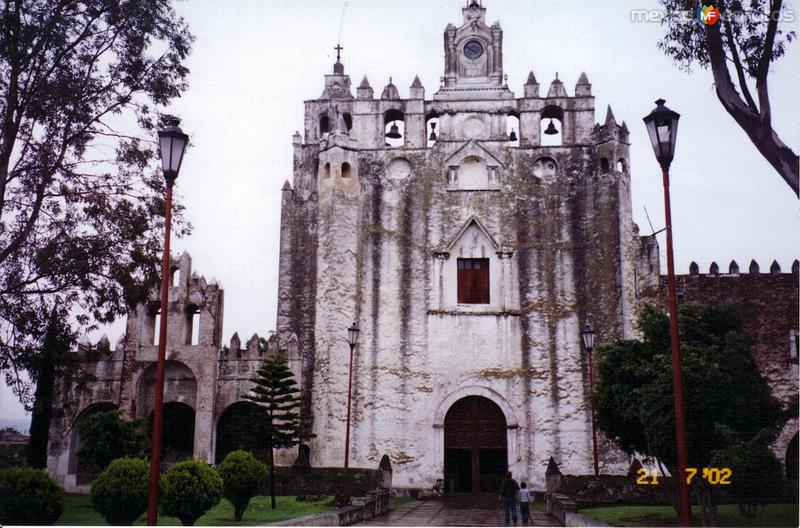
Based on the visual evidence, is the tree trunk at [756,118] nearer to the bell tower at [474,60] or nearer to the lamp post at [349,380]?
the lamp post at [349,380]

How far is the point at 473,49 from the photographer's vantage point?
29.3 metres

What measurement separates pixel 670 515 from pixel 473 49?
1775 cm

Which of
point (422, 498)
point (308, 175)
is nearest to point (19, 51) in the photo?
point (308, 175)

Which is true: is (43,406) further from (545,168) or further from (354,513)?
(545,168)

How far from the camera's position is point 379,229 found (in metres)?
27.4

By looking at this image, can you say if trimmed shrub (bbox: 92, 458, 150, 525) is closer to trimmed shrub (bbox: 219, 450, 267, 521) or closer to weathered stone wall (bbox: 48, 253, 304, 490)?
trimmed shrub (bbox: 219, 450, 267, 521)

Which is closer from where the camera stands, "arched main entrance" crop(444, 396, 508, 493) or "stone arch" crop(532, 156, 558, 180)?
"arched main entrance" crop(444, 396, 508, 493)

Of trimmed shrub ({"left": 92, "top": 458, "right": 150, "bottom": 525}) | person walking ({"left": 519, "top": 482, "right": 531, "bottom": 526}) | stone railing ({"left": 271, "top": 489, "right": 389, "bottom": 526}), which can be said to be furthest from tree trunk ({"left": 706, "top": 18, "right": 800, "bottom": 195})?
trimmed shrub ({"left": 92, "top": 458, "right": 150, "bottom": 525})

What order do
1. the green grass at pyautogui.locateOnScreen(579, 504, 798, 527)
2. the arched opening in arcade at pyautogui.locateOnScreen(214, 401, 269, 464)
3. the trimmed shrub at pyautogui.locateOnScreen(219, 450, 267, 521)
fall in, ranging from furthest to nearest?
the arched opening in arcade at pyautogui.locateOnScreen(214, 401, 269, 464)
the trimmed shrub at pyautogui.locateOnScreen(219, 450, 267, 521)
the green grass at pyautogui.locateOnScreen(579, 504, 798, 527)

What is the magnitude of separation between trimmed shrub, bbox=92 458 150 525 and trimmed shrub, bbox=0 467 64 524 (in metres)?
0.78

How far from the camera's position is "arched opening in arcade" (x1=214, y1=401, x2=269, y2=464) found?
23.2 metres

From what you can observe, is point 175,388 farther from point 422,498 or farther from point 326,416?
point 422,498

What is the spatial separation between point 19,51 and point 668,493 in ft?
58.9

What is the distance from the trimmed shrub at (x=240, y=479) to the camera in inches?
690
